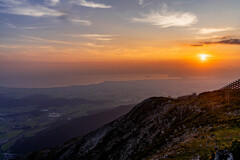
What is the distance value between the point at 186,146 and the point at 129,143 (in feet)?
59.0

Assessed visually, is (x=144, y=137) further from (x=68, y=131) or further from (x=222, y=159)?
(x=68, y=131)

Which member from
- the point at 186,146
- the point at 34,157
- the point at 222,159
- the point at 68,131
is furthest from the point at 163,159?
the point at 68,131

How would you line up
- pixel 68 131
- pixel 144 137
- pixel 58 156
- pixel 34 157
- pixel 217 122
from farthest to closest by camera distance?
pixel 68 131 → pixel 34 157 → pixel 58 156 → pixel 144 137 → pixel 217 122

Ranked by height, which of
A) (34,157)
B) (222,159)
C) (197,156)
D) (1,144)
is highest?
(222,159)

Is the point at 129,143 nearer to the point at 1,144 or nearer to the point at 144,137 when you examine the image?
the point at 144,137

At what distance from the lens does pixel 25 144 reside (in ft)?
512

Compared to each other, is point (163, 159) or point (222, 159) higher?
point (222, 159)

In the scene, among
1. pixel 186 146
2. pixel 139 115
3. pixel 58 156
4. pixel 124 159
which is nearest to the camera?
pixel 186 146

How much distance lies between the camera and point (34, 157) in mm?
68562

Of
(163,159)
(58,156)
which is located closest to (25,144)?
(58,156)

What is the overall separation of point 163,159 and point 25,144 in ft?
638

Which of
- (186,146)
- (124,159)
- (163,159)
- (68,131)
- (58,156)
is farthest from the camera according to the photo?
(68,131)

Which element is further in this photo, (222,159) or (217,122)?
(217,122)

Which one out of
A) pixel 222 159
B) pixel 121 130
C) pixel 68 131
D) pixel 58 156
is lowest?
pixel 68 131
